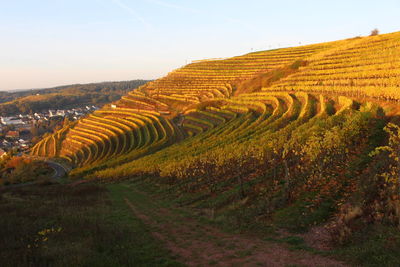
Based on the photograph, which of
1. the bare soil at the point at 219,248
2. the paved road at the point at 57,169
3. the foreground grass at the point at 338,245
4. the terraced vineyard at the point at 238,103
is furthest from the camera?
the paved road at the point at 57,169

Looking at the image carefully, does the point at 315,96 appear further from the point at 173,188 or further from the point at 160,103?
the point at 160,103

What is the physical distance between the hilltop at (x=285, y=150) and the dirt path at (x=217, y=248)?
5.27 feet

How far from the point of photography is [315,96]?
172 ft

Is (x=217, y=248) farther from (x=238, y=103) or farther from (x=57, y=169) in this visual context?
(x=57, y=169)

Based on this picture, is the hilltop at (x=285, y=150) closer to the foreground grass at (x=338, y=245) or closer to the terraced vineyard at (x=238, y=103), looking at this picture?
the foreground grass at (x=338, y=245)

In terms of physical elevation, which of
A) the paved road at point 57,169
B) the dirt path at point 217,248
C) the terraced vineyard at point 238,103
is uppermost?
the terraced vineyard at point 238,103

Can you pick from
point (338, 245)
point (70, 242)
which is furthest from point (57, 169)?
point (338, 245)

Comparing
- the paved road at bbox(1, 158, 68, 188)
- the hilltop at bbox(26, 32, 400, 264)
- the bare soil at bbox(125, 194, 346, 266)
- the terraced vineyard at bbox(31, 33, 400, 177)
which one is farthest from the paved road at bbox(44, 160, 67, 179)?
the bare soil at bbox(125, 194, 346, 266)

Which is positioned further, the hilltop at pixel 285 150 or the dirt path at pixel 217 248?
the hilltop at pixel 285 150

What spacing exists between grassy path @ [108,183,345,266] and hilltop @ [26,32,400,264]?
61.8 inches

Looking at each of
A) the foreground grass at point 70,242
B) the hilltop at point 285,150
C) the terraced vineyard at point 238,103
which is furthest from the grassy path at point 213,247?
the terraced vineyard at point 238,103

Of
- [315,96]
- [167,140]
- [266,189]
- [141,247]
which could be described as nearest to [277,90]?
[315,96]

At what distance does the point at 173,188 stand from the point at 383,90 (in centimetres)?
3067

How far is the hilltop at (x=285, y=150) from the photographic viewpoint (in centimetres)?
1429
